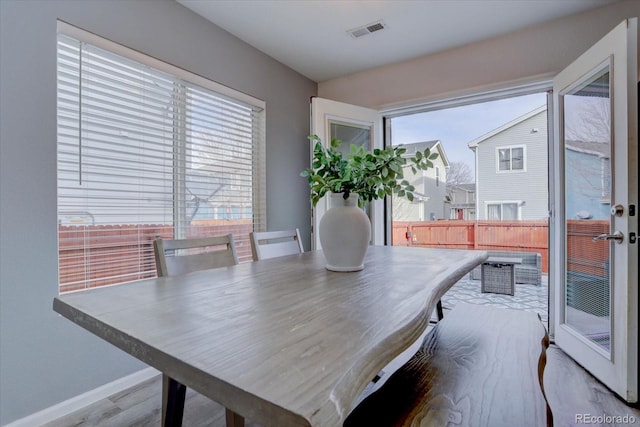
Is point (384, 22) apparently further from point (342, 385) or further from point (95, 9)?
point (342, 385)

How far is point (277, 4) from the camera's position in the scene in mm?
2299

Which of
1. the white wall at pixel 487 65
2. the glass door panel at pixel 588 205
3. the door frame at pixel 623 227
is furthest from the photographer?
the white wall at pixel 487 65

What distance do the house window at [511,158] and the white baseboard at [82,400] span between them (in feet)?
19.0

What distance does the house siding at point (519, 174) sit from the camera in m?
5.27

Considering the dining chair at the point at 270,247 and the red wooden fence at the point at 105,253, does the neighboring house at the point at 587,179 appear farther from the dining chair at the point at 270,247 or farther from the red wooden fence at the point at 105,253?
the red wooden fence at the point at 105,253

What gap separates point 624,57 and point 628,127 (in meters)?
0.38

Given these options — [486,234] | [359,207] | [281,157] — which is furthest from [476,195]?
[359,207]

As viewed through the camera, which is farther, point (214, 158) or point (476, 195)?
point (476, 195)

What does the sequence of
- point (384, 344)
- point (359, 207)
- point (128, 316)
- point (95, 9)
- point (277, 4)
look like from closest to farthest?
point (384, 344), point (128, 316), point (359, 207), point (95, 9), point (277, 4)

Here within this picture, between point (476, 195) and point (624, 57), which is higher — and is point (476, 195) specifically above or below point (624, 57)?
below

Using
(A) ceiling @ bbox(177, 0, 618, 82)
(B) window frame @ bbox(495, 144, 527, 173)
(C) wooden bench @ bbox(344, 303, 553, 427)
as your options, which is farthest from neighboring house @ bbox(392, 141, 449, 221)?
(C) wooden bench @ bbox(344, 303, 553, 427)

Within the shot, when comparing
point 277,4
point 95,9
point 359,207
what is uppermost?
point 277,4

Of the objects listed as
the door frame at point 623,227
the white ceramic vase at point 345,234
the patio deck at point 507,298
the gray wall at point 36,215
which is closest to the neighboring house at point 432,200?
the patio deck at point 507,298

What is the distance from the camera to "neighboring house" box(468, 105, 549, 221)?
527 centimetres
